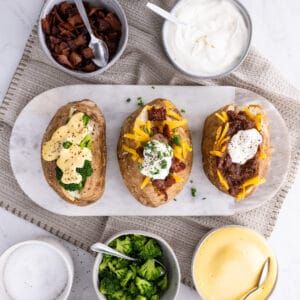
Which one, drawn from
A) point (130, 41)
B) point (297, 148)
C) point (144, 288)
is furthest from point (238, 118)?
point (144, 288)

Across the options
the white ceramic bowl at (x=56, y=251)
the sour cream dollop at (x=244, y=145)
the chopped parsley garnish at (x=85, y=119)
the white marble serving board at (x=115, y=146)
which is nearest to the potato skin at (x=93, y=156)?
the chopped parsley garnish at (x=85, y=119)

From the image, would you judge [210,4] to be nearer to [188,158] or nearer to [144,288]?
[188,158]

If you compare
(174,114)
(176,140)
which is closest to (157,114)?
(174,114)

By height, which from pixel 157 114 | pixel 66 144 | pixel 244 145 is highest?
pixel 244 145

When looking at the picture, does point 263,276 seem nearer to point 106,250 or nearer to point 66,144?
point 106,250

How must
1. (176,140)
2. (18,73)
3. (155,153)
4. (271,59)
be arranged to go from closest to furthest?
(155,153) → (176,140) → (18,73) → (271,59)
